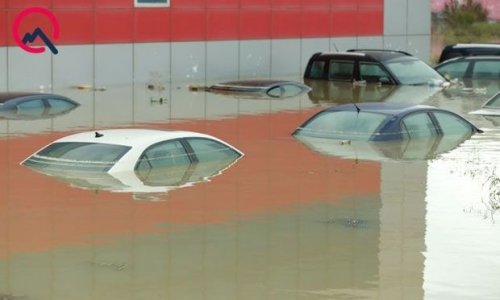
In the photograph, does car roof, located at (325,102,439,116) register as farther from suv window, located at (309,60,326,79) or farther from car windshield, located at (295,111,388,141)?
suv window, located at (309,60,326,79)

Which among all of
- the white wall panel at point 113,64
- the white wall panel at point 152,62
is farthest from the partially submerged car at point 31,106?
the white wall panel at point 152,62

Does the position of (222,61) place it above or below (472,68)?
above

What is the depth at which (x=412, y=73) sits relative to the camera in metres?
40.7

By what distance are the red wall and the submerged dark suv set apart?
12.0ft

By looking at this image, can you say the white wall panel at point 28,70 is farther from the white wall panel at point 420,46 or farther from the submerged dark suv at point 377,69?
the white wall panel at point 420,46

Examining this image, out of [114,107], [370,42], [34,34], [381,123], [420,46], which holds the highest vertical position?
[34,34]

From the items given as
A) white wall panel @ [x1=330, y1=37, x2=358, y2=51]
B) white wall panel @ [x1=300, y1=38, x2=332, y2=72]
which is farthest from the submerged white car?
white wall panel @ [x1=330, y1=37, x2=358, y2=51]

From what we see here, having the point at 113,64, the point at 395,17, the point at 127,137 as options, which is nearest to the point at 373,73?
the point at 113,64

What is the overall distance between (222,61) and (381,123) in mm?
18339

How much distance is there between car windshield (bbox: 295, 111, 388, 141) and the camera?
83.6 feet

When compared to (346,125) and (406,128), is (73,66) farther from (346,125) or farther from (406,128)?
(406,128)

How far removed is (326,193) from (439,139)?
6.51 meters

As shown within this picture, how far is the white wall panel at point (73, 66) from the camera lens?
125 ft

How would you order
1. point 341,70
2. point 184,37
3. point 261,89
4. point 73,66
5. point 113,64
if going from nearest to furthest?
point 261,89, point 73,66, point 113,64, point 341,70, point 184,37
